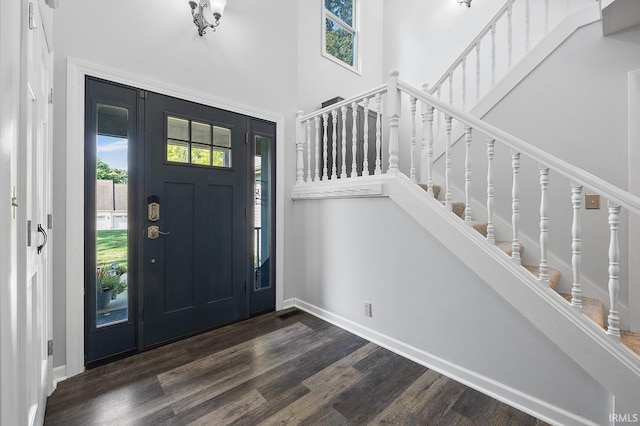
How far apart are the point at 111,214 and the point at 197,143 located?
0.90m

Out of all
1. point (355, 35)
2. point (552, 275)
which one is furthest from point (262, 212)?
point (355, 35)

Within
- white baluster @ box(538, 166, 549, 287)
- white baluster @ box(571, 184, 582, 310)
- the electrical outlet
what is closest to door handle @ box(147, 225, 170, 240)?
the electrical outlet

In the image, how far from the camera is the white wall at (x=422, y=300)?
156 cm

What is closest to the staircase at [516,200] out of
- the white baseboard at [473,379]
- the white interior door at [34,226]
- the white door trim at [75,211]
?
the white baseboard at [473,379]

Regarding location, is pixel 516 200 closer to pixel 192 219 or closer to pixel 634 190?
pixel 634 190

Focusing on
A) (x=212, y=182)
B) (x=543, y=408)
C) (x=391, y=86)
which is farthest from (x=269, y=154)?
(x=543, y=408)

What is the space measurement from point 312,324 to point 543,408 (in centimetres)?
180

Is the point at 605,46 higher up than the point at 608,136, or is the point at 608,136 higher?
the point at 605,46

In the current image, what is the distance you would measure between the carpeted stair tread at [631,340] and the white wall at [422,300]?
33.4 inches

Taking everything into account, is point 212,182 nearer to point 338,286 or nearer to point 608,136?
point 338,286

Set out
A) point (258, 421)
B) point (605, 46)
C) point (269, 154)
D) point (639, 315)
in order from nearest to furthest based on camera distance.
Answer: point (258, 421), point (639, 315), point (605, 46), point (269, 154)

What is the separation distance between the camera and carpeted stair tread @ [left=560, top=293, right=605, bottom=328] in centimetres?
181

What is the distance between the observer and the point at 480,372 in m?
1.81

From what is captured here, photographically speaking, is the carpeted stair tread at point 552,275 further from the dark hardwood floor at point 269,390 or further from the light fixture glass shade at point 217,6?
the light fixture glass shade at point 217,6
